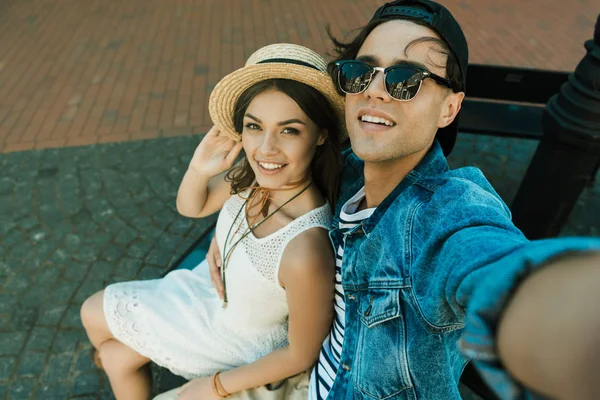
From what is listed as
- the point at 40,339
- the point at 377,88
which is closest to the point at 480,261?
the point at 377,88

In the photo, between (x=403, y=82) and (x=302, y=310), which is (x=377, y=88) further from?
(x=302, y=310)

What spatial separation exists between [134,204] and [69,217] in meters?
0.54

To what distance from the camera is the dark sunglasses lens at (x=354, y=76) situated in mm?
1446

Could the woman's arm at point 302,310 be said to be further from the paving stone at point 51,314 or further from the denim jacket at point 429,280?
the paving stone at point 51,314

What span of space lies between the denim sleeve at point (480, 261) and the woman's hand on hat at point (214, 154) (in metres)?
1.18

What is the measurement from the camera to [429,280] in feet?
3.56

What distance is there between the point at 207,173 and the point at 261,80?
24.2 inches

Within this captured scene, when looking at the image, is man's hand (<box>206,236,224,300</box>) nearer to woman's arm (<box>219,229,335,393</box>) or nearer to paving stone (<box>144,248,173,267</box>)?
woman's arm (<box>219,229,335,393</box>)

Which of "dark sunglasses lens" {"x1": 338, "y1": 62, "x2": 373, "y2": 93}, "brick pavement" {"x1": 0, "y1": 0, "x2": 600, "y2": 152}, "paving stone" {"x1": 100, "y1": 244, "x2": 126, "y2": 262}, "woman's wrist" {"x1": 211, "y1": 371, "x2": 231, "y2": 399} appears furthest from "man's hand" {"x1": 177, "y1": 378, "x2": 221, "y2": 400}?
"brick pavement" {"x1": 0, "y1": 0, "x2": 600, "y2": 152}

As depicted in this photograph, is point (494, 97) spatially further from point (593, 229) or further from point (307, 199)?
point (307, 199)

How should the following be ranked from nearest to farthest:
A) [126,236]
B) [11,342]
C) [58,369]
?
[58,369] → [11,342] → [126,236]

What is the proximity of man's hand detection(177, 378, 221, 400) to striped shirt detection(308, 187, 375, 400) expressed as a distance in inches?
16.3

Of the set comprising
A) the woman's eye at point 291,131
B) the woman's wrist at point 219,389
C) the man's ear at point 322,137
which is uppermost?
the woman's eye at point 291,131

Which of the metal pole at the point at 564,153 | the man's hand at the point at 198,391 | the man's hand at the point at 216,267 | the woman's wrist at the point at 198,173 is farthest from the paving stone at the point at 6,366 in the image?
the metal pole at the point at 564,153
